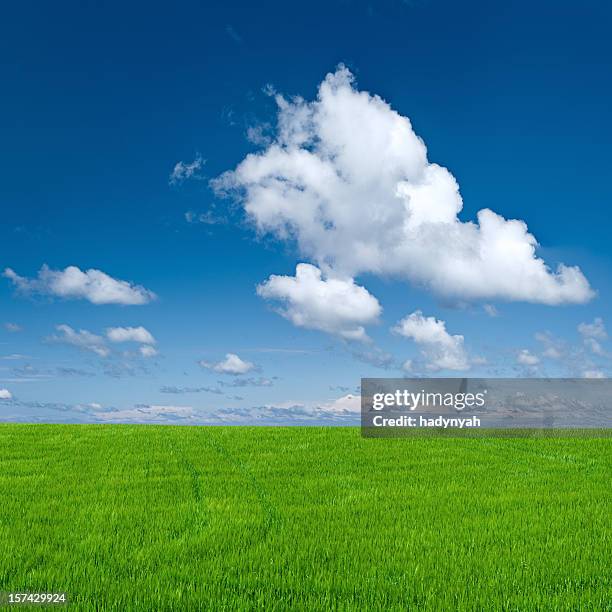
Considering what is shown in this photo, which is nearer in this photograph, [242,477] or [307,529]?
[307,529]

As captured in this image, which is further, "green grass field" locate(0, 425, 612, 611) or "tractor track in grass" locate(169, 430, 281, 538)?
"tractor track in grass" locate(169, 430, 281, 538)

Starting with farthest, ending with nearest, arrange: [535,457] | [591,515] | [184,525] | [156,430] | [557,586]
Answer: [156,430] → [535,457] → [591,515] → [184,525] → [557,586]

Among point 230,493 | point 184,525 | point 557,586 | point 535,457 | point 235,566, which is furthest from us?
point 535,457

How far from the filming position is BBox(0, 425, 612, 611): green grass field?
7.90 m

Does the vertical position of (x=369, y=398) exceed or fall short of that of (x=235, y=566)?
it exceeds it

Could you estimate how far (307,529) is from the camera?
1094 cm

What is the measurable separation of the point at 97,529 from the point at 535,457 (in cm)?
1556

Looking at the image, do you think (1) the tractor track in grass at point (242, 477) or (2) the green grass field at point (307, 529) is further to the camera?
(1) the tractor track in grass at point (242, 477)

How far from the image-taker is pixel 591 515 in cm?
1259

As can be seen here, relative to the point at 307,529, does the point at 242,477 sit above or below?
above

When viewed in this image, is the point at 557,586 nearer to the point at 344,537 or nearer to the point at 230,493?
the point at 344,537

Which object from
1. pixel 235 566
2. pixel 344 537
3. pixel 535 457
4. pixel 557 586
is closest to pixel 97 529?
pixel 235 566

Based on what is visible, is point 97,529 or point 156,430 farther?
point 156,430

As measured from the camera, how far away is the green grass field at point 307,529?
25.9 ft
